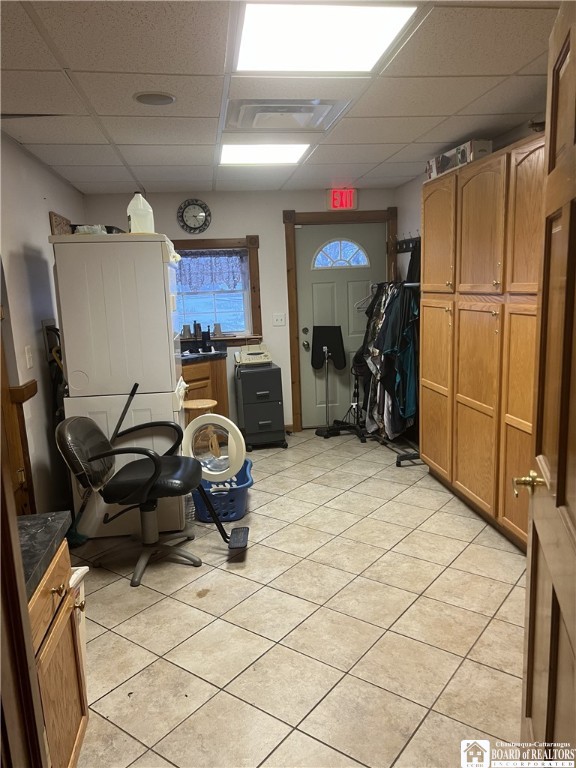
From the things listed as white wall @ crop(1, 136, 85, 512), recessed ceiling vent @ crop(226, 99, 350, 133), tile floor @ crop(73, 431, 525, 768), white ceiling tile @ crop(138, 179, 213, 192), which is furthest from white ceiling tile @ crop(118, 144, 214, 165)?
tile floor @ crop(73, 431, 525, 768)

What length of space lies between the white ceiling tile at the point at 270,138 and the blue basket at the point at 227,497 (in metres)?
2.06

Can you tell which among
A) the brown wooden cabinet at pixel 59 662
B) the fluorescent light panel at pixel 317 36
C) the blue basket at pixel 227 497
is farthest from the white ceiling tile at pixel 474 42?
the blue basket at pixel 227 497

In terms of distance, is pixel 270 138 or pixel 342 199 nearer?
pixel 270 138

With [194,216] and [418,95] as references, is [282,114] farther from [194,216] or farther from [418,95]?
[194,216]

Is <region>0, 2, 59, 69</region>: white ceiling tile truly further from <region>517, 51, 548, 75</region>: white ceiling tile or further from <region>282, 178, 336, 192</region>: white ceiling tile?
<region>282, 178, 336, 192</region>: white ceiling tile

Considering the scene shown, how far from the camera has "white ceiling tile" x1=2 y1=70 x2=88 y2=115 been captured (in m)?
2.16

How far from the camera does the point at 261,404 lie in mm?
4918

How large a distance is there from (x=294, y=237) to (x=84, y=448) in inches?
130

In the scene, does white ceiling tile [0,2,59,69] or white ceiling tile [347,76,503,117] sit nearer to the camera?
white ceiling tile [0,2,59,69]

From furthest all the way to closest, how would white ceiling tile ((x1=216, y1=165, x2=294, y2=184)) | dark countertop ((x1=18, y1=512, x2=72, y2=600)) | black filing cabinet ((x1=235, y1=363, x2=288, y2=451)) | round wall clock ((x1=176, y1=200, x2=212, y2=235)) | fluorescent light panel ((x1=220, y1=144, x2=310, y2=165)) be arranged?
round wall clock ((x1=176, y1=200, x2=212, y2=235))
black filing cabinet ((x1=235, y1=363, x2=288, y2=451))
white ceiling tile ((x1=216, y1=165, x2=294, y2=184))
fluorescent light panel ((x1=220, y1=144, x2=310, y2=165))
dark countertop ((x1=18, y1=512, x2=72, y2=600))

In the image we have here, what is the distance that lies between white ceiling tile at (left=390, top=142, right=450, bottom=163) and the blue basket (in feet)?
8.11

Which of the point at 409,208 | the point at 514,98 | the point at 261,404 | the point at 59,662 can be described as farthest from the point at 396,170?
the point at 59,662

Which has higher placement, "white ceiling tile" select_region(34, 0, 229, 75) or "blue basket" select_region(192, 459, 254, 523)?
"white ceiling tile" select_region(34, 0, 229, 75)

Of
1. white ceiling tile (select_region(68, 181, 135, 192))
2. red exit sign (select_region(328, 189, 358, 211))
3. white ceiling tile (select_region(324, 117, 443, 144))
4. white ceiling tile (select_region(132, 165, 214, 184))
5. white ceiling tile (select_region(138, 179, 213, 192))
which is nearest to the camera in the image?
white ceiling tile (select_region(324, 117, 443, 144))
